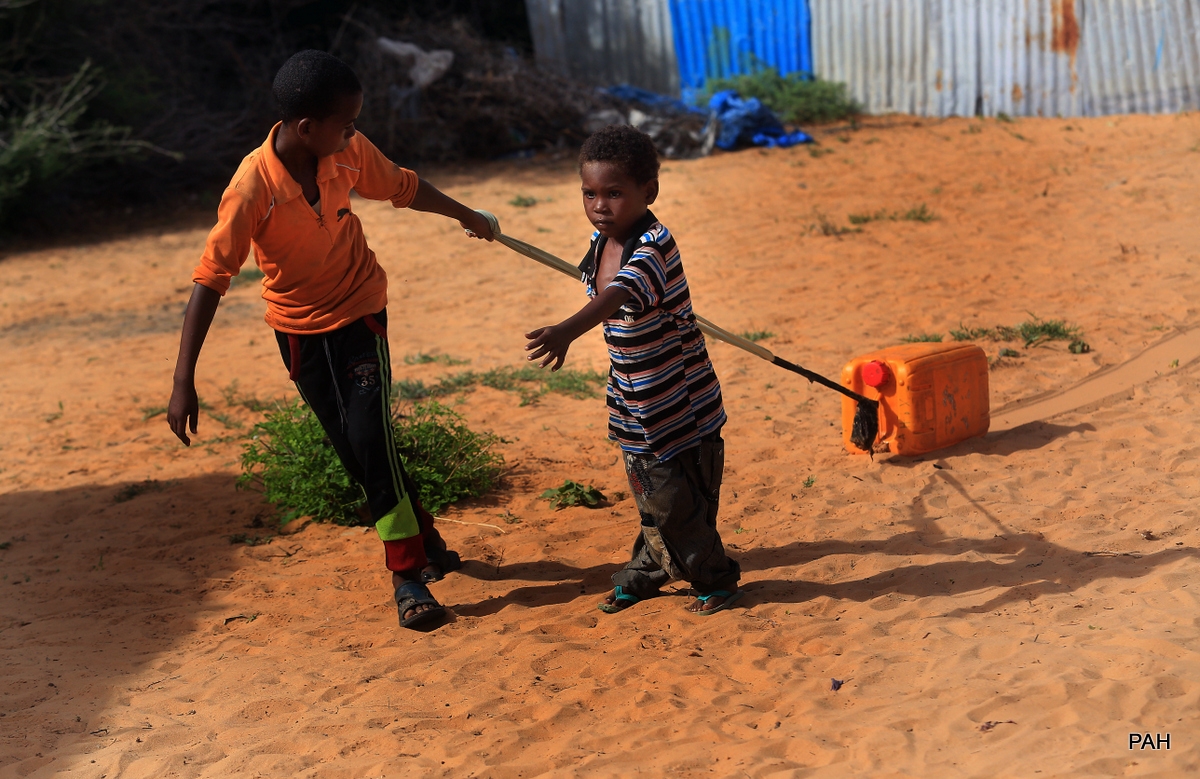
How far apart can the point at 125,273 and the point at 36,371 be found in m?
2.82

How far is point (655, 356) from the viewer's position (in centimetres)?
313

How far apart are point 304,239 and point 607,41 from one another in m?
11.7

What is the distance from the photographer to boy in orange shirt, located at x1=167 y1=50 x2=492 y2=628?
3.09m

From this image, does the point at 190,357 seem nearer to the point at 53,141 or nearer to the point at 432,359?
the point at 432,359

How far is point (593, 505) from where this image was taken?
4.55 metres

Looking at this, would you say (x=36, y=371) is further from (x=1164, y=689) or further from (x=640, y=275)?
(x=1164, y=689)

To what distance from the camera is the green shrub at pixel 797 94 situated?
1249 centimetres

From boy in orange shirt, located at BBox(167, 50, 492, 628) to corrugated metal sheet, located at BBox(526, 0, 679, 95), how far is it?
1079 centimetres

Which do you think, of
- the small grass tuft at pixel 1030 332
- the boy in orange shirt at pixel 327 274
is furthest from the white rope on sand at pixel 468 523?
the small grass tuft at pixel 1030 332

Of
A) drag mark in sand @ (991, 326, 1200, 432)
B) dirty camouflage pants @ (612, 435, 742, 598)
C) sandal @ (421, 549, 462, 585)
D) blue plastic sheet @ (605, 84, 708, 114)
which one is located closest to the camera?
dirty camouflage pants @ (612, 435, 742, 598)

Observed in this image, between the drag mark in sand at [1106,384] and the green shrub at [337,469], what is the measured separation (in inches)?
95.8

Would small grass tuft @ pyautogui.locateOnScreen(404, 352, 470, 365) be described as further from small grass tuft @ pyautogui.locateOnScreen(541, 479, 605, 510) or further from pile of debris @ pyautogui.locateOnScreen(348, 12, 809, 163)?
pile of debris @ pyautogui.locateOnScreen(348, 12, 809, 163)

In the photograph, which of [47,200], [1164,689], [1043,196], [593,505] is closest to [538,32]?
[47,200]

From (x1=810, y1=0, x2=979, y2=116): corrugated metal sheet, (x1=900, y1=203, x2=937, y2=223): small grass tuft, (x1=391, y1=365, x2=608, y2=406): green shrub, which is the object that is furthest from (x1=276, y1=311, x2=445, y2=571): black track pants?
(x1=810, y1=0, x2=979, y2=116): corrugated metal sheet
